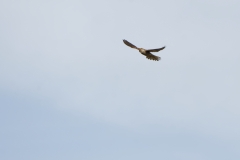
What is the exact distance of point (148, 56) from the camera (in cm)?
5050

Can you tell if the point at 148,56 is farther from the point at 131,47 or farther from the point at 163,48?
the point at 163,48

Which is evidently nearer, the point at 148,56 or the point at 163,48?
the point at 163,48

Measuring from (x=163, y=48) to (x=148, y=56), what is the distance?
5386mm

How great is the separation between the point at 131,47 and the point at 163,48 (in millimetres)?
5732

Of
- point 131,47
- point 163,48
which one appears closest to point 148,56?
point 131,47

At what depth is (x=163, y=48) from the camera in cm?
4525

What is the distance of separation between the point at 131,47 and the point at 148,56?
80.0 inches

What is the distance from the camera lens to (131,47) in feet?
165

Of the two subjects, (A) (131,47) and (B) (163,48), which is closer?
(B) (163,48)
